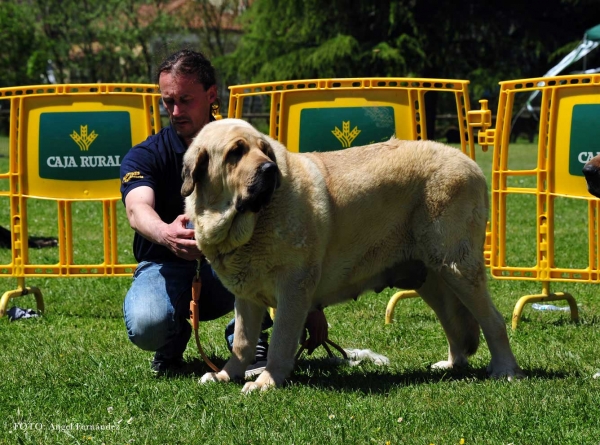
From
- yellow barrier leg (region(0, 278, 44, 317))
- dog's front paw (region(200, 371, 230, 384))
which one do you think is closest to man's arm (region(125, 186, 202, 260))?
dog's front paw (region(200, 371, 230, 384))

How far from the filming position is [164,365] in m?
4.79

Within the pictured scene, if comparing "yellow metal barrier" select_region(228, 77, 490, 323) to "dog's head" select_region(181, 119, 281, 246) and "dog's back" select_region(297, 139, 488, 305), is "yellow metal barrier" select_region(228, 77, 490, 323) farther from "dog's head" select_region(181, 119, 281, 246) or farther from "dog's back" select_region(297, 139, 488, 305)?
"dog's head" select_region(181, 119, 281, 246)

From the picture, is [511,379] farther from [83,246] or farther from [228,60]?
[228,60]

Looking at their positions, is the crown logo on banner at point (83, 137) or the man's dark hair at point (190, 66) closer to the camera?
the man's dark hair at point (190, 66)

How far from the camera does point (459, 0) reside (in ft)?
98.3

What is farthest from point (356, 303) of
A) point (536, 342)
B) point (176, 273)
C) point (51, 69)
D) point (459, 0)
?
point (51, 69)

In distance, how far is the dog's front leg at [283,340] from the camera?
13.5 ft

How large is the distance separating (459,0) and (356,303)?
25.1m

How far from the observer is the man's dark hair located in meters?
4.59

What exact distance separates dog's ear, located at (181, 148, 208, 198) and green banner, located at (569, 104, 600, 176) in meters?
3.03

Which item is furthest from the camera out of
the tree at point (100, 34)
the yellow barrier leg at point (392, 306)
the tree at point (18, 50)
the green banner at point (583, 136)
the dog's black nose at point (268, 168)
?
the tree at point (100, 34)

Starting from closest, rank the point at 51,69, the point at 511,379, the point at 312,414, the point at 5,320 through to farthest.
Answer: the point at 312,414, the point at 511,379, the point at 5,320, the point at 51,69

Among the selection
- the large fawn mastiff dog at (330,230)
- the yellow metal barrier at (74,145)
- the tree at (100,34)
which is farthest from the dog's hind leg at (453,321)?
the tree at (100,34)

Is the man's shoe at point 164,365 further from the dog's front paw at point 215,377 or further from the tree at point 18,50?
the tree at point 18,50
